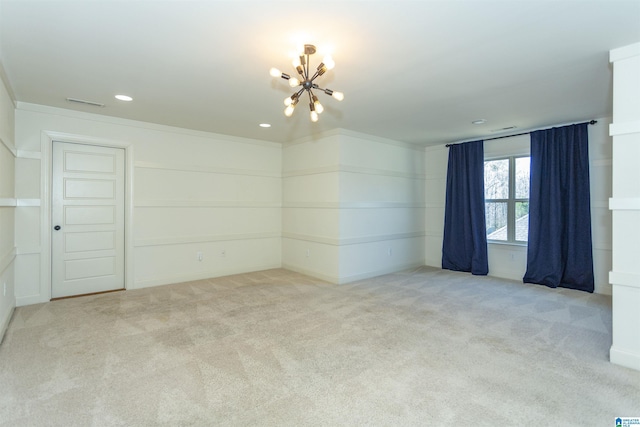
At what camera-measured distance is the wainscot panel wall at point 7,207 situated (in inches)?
123

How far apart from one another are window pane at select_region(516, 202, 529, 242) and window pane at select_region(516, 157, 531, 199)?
0.15 metres

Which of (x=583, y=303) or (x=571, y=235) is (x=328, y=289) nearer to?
(x=583, y=303)

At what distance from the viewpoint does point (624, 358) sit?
8.29 ft

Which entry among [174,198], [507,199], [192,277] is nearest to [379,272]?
[507,199]

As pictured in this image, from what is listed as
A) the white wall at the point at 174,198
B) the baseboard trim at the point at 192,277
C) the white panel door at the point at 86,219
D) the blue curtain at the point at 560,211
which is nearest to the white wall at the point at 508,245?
the blue curtain at the point at 560,211

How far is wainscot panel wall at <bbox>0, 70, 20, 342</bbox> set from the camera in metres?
3.13

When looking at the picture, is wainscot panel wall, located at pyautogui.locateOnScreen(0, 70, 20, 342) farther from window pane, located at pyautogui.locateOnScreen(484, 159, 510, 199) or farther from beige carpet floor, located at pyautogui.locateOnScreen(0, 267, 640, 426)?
window pane, located at pyautogui.locateOnScreen(484, 159, 510, 199)

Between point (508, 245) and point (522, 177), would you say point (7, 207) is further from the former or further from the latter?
point (522, 177)

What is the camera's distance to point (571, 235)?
4.78 m

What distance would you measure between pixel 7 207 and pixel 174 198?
6.45 ft

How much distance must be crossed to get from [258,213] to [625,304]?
503 cm

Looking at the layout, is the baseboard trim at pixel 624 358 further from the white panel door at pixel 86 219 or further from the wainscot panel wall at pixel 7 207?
the white panel door at pixel 86 219

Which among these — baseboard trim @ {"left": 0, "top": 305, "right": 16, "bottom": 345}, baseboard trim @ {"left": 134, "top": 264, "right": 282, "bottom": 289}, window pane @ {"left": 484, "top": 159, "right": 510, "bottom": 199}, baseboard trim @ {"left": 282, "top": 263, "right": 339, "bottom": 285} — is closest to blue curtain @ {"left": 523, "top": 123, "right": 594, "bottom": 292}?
window pane @ {"left": 484, "top": 159, "right": 510, "bottom": 199}

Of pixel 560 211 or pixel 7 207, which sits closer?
pixel 7 207
